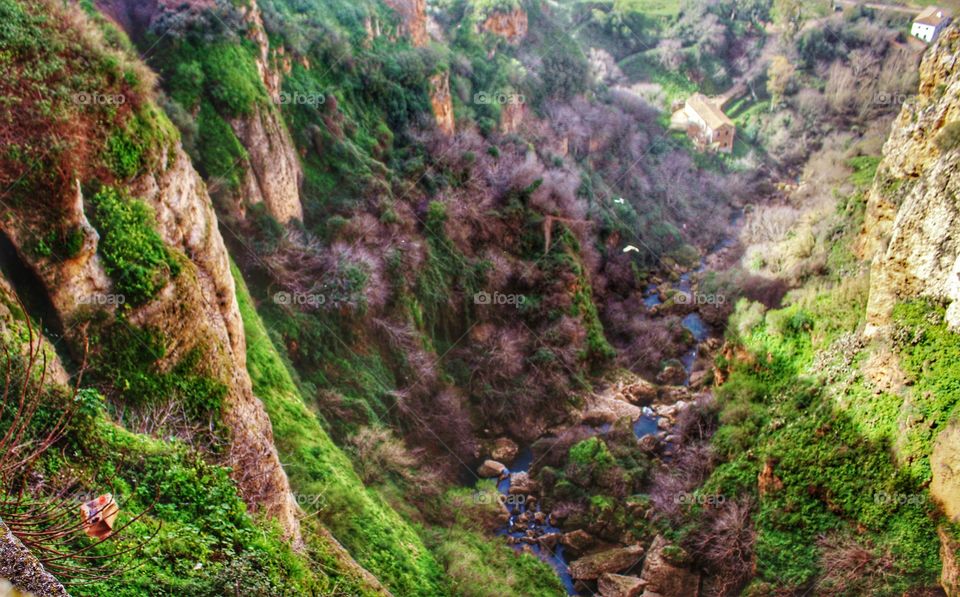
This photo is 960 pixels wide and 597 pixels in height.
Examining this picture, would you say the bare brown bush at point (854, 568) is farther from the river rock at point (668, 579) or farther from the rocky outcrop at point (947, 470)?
the river rock at point (668, 579)

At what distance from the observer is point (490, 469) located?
2572 cm

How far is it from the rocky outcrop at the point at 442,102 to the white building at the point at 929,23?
30.7m

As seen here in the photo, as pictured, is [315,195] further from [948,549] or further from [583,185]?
[948,549]

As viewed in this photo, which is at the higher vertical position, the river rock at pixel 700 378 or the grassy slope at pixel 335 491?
the grassy slope at pixel 335 491

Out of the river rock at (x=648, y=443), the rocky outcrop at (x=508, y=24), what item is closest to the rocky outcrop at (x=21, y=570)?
the river rock at (x=648, y=443)

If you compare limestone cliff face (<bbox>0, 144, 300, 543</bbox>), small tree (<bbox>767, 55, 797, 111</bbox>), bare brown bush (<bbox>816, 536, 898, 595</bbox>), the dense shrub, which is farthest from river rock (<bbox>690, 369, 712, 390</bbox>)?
small tree (<bbox>767, 55, 797, 111</bbox>)

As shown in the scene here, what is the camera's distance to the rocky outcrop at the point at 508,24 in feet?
148

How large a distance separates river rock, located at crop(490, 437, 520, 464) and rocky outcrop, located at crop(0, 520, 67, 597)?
22498 millimetres

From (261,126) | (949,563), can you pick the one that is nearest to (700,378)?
(949,563)

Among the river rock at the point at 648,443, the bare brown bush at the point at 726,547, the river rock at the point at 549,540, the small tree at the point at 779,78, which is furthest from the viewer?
the small tree at the point at 779,78

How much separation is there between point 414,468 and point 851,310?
56.7ft

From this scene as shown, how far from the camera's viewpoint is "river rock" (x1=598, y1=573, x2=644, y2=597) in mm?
20734

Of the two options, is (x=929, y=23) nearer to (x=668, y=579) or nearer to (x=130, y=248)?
(x=668, y=579)

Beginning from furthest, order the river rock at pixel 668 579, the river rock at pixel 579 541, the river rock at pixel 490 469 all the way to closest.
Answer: the river rock at pixel 490 469 → the river rock at pixel 579 541 → the river rock at pixel 668 579
